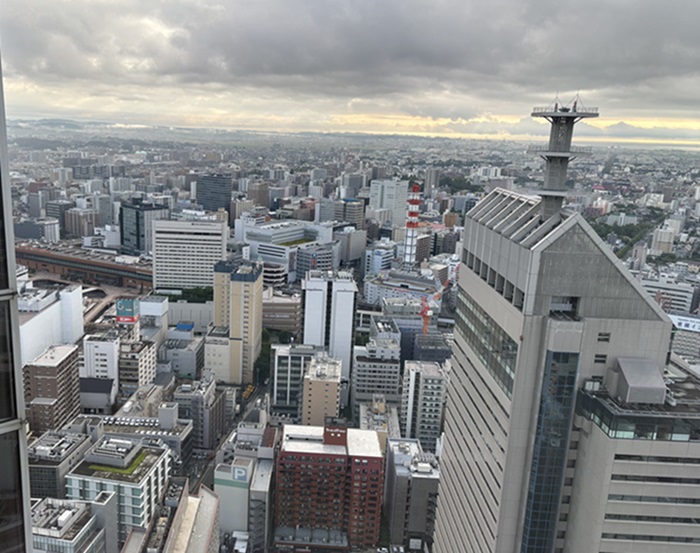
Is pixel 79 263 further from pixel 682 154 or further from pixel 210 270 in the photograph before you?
pixel 682 154

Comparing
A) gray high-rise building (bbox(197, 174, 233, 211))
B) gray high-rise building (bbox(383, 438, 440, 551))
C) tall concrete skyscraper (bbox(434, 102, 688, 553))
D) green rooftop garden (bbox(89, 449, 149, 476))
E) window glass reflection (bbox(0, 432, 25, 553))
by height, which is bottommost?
gray high-rise building (bbox(383, 438, 440, 551))

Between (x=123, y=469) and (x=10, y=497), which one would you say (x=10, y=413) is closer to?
(x=10, y=497)

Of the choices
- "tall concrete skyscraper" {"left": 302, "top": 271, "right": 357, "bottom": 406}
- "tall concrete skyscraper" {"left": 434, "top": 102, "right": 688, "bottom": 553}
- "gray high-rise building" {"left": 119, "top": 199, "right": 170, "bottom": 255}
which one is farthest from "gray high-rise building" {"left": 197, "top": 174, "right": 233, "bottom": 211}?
"tall concrete skyscraper" {"left": 434, "top": 102, "right": 688, "bottom": 553}

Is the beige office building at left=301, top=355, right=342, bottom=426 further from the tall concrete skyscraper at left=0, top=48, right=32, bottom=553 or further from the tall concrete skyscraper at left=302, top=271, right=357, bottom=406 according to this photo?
the tall concrete skyscraper at left=0, top=48, right=32, bottom=553

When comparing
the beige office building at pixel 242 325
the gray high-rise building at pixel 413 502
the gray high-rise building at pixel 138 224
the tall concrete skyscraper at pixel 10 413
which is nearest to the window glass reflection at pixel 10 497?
the tall concrete skyscraper at pixel 10 413

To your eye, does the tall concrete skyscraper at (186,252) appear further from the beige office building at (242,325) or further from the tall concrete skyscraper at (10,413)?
the tall concrete skyscraper at (10,413)

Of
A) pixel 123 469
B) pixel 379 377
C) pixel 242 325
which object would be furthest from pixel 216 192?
pixel 123 469
